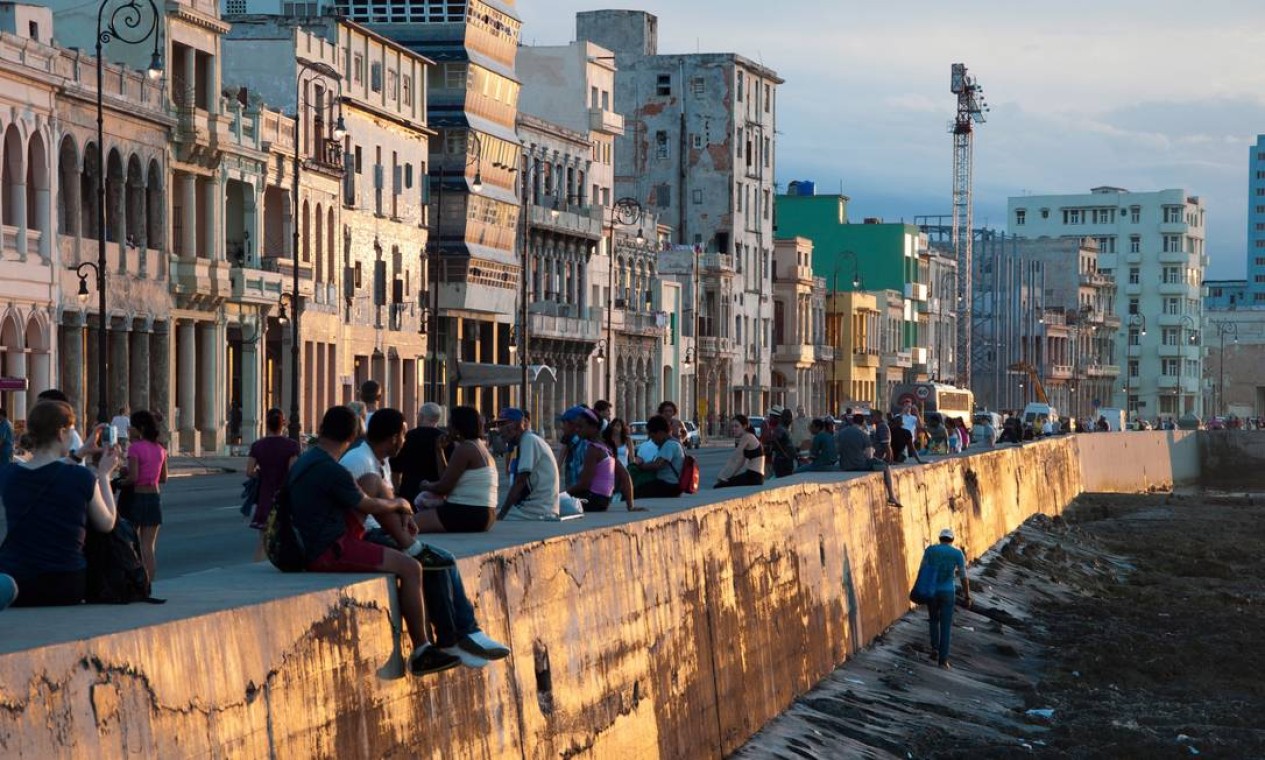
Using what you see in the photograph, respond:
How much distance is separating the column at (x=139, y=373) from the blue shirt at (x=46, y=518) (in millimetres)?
49118

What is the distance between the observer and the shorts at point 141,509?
1955 cm

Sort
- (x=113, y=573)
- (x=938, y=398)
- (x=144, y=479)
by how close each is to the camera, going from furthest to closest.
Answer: (x=938, y=398) < (x=144, y=479) < (x=113, y=573)

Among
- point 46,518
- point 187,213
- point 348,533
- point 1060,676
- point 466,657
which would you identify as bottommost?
point 1060,676

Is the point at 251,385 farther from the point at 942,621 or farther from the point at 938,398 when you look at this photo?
the point at 938,398

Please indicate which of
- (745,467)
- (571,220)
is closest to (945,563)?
(745,467)

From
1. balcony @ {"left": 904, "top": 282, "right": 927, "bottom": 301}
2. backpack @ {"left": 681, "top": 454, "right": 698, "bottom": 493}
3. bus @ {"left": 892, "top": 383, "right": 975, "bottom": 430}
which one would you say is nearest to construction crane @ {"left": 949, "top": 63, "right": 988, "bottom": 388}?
balcony @ {"left": 904, "top": 282, "right": 927, "bottom": 301}

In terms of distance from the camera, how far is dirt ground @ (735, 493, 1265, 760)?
20188 millimetres

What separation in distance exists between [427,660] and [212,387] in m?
52.5

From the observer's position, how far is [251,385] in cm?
6538

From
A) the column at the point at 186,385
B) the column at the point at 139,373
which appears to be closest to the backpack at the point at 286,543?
the column at the point at 139,373

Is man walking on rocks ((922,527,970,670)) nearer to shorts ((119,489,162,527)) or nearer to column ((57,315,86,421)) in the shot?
shorts ((119,489,162,527))

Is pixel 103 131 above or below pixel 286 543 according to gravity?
above

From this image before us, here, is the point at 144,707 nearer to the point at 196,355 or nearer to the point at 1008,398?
the point at 196,355

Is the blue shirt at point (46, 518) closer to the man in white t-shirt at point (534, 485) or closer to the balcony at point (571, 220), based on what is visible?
the man in white t-shirt at point (534, 485)
